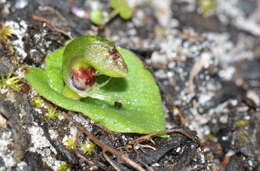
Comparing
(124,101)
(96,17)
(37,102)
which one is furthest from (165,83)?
(37,102)

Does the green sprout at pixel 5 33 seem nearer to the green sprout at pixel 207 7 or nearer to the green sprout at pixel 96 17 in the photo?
the green sprout at pixel 96 17

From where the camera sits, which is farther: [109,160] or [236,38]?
[236,38]

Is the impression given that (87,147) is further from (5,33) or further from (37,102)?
(5,33)

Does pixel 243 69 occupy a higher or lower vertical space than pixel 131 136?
lower

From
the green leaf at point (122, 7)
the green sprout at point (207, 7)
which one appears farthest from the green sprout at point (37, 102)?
the green sprout at point (207, 7)

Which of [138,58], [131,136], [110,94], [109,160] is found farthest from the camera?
[138,58]

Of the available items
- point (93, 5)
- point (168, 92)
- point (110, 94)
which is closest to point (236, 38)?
point (168, 92)

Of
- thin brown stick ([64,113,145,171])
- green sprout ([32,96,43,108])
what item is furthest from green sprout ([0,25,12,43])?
thin brown stick ([64,113,145,171])

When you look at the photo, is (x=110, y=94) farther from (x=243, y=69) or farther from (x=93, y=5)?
(x=243, y=69)
